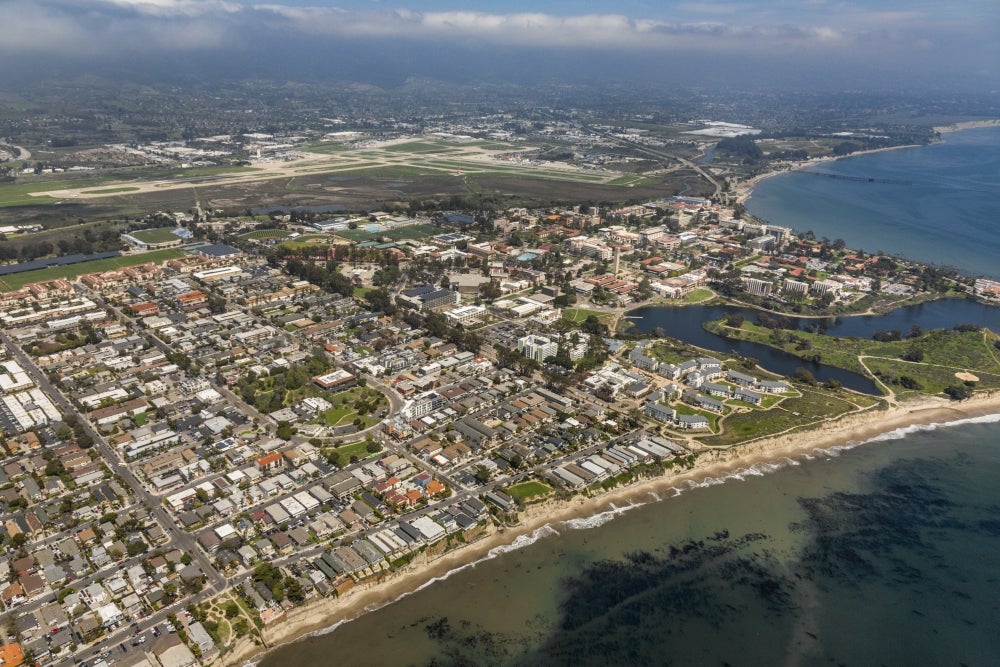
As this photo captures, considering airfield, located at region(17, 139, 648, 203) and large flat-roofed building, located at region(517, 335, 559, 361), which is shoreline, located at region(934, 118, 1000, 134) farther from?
Answer: large flat-roofed building, located at region(517, 335, 559, 361)

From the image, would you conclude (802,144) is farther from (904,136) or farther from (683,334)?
(683,334)

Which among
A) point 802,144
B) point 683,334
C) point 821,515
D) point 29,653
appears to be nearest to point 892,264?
point 683,334

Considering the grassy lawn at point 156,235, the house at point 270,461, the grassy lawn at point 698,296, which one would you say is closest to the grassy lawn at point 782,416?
the grassy lawn at point 698,296

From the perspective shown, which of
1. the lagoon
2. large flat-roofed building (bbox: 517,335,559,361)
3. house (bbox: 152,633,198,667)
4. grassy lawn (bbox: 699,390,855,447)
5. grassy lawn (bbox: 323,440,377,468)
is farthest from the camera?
the lagoon

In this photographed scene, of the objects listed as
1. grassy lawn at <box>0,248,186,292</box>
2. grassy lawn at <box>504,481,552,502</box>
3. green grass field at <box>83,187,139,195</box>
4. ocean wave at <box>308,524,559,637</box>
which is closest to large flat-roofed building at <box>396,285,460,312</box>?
grassy lawn at <box>504,481,552,502</box>

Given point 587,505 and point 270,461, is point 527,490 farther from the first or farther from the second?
point 270,461

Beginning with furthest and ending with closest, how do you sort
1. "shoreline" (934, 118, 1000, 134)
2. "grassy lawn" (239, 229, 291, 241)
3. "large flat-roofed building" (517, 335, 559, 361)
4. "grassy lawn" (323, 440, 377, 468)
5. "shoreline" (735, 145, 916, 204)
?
"shoreline" (934, 118, 1000, 134) → "shoreline" (735, 145, 916, 204) → "grassy lawn" (239, 229, 291, 241) → "large flat-roofed building" (517, 335, 559, 361) → "grassy lawn" (323, 440, 377, 468)
